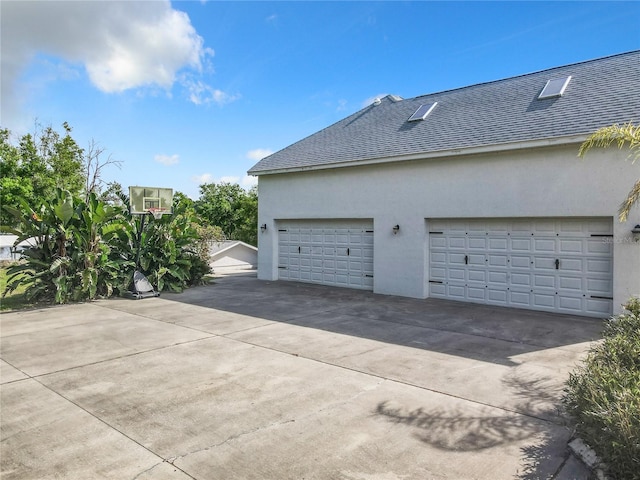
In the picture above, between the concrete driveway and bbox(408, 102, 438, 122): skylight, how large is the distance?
23.6 ft

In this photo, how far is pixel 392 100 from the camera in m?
16.5

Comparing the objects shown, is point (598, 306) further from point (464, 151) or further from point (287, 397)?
point (287, 397)

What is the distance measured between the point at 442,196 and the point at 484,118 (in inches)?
104

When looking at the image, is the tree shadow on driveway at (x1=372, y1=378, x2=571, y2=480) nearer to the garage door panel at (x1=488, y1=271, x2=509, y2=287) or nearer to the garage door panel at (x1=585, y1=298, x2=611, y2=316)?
the garage door panel at (x1=585, y1=298, x2=611, y2=316)

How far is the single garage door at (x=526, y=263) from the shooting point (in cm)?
933

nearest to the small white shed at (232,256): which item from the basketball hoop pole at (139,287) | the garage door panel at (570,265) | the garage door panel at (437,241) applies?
the basketball hoop pole at (139,287)

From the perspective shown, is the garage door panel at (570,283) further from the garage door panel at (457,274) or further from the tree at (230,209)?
the tree at (230,209)

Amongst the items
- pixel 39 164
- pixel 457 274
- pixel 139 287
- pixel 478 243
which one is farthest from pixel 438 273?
pixel 39 164

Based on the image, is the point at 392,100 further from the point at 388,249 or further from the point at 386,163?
the point at 388,249

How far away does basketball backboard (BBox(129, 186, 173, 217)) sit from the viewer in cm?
1248

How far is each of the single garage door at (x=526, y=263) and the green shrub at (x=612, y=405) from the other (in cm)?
552

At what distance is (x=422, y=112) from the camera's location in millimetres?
13797

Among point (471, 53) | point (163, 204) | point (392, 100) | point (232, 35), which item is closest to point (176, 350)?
point (163, 204)

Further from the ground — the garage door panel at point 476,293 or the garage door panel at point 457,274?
the garage door panel at point 457,274
